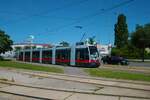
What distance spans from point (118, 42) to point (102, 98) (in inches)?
3430

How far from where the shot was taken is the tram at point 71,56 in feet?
105

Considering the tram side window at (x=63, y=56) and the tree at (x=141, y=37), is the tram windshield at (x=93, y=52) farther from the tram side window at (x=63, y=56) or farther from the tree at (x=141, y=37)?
the tree at (x=141, y=37)

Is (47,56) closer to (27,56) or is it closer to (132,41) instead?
(27,56)

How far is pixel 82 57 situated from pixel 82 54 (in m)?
0.34

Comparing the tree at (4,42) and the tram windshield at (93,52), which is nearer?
the tram windshield at (93,52)

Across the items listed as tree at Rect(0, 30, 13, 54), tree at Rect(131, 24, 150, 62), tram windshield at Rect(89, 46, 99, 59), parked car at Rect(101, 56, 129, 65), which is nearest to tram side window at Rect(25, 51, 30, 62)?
tree at Rect(0, 30, 13, 54)

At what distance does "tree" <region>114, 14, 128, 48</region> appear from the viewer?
9619 cm

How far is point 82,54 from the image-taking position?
32.7 metres

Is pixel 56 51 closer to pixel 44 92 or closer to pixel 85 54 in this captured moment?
pixel 85 54

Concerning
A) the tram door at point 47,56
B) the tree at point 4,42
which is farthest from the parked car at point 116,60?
the tree at point 4,42

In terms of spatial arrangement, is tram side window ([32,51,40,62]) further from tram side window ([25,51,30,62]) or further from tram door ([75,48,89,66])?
tram door ([75,48,89,66])

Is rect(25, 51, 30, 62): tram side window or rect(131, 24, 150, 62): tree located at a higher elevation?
rect(131, 24, 150, 62): tree

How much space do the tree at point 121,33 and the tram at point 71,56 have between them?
52.7m

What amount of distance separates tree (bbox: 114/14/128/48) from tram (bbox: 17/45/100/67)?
52.7 m
